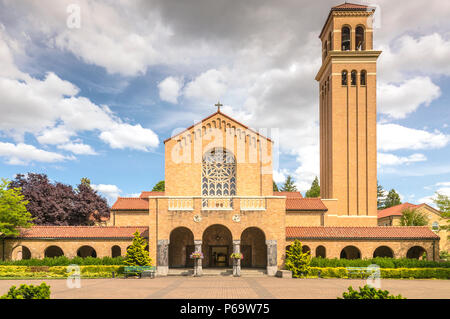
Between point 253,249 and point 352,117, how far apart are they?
828 inches

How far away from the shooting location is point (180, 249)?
3531 cm

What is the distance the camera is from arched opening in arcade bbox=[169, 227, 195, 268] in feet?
115

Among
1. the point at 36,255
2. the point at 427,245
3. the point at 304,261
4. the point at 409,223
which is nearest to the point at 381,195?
the point at 409,223

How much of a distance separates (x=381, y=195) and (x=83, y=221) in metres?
77.9

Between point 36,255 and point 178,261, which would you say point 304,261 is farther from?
point 36,255

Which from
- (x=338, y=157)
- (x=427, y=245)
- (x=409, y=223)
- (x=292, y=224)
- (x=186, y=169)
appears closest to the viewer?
(x=427, y=245)

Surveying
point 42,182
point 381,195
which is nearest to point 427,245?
point 42,182

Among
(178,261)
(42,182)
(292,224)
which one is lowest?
(178,261)

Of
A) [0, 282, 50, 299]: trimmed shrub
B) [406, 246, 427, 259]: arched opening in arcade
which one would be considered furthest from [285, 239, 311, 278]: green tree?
[0, 282, 50, 299]: trimmed shrub

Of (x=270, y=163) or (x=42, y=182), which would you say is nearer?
(x=270, y=163)

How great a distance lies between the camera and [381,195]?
98.2 m

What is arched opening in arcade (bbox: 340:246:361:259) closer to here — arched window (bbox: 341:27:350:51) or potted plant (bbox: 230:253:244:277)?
potted plant (bbox: 230:253:244:277)
